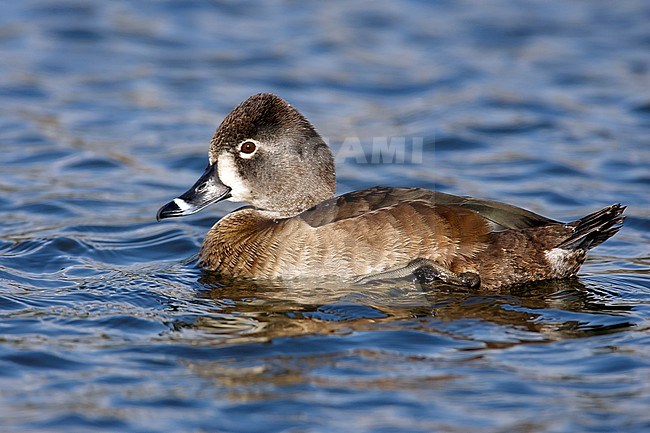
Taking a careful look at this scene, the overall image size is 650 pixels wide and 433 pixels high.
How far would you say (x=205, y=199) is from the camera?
7.38 meters

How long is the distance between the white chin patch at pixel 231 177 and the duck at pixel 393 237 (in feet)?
0.22

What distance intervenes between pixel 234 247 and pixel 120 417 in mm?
2398

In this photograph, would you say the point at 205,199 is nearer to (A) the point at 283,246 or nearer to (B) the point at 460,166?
(A) the point at 283,246

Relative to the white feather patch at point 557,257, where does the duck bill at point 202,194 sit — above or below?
above

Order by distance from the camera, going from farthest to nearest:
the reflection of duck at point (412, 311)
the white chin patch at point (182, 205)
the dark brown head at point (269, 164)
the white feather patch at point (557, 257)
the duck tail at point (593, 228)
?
the white chin patch at point (182, 205) < the dark brown head at point (269, 164) < the white feather patch at point (557, 257) < the duck tail at point (593, 228) < the reflection of duck at point (412, 311)

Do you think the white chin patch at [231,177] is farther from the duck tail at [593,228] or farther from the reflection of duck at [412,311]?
the duck tail at [593,228]

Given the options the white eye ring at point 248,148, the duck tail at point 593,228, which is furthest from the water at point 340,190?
the white eye ring at point 248,148

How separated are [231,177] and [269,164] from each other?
0.29m

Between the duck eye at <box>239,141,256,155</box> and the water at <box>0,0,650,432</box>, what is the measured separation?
0.92 meters

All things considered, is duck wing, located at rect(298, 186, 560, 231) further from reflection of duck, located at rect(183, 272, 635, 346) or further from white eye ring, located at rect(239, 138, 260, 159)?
white eye ring, located at rect(239, 138, 260, 159)

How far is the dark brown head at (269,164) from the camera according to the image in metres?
7.22

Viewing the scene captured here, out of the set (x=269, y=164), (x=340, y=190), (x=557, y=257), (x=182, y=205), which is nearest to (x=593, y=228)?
(x=557, y=257)

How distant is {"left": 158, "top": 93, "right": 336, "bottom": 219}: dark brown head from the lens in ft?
23.7

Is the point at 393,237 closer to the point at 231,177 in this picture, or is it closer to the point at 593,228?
the point at 593,228
